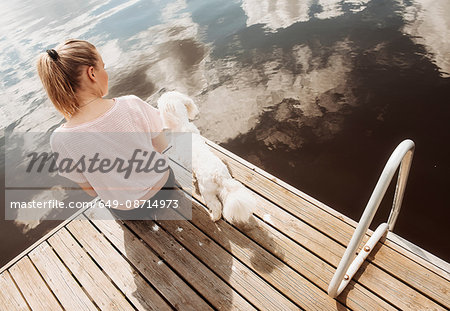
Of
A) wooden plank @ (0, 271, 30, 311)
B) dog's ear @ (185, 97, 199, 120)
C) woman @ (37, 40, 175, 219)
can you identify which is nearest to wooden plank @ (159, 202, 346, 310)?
woman @ (37, 40, 175, 219)

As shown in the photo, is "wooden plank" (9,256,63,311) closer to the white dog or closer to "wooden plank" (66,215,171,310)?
"wooden plank" (66,215,171,310)

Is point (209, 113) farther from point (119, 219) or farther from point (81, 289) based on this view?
point (81, 289)

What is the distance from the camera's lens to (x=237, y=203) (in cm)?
222

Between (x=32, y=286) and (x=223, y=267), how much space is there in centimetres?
207

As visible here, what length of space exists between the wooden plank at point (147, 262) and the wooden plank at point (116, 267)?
1cm

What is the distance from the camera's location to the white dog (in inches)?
88.8

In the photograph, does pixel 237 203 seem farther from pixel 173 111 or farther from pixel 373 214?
pixel 173 111

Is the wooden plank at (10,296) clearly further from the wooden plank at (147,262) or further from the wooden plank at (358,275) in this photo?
the wooden plank at (358,275)

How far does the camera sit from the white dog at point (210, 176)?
7.40 feet

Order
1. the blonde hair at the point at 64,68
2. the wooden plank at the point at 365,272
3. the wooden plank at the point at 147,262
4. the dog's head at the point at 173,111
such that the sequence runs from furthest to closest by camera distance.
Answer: the dog's head at the point at 173,111
the wooden plank at the point at 147,262
the wooden plank at the point at 365,272
the blonde hair at the point at 64,68

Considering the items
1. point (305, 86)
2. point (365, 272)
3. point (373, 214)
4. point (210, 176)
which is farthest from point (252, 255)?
point (305, 86)

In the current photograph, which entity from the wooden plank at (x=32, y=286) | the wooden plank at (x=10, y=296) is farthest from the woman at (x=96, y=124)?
the wooden plank at (x=10, y=296)

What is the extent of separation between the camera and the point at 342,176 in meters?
4.16

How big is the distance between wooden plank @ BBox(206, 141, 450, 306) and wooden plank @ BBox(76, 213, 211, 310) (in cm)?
131
